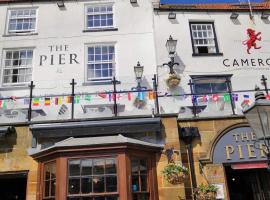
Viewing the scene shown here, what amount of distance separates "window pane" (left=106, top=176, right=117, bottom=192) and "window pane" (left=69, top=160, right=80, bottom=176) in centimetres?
74

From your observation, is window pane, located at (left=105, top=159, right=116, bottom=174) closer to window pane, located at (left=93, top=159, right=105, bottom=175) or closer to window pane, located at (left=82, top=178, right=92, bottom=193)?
window pane, located at (left=93, top=159, right=105, bottom=175)

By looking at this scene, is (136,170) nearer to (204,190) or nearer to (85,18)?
(204,190)

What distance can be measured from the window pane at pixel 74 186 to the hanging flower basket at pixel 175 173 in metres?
2.12

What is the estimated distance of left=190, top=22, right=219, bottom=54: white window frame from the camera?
14281mm

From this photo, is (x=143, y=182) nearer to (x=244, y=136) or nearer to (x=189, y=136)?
(x=189, y=136)

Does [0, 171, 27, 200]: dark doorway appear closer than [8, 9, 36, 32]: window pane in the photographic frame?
Yes

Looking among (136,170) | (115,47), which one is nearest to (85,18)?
(115,47)

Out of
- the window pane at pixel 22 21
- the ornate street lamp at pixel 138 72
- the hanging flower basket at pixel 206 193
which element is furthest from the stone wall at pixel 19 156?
the window pane at pixel 22 21

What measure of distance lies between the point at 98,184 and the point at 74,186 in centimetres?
57

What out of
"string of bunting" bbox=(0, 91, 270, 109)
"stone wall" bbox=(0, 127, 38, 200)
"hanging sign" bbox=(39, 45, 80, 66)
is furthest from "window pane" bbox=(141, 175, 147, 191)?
"hanging sign" bbox=(39, 45, 80, 66)

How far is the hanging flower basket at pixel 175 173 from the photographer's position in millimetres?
7949

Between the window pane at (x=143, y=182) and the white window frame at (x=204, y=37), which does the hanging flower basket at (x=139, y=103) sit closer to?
the white window frame at (x=204, y=37)

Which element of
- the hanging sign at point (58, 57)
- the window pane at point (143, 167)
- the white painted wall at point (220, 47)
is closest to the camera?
the window pane at point (143, 167)

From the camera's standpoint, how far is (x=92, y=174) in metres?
7.80
